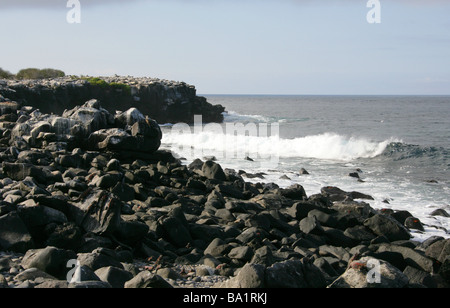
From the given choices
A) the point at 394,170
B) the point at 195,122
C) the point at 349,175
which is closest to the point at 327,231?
the point at 349,175

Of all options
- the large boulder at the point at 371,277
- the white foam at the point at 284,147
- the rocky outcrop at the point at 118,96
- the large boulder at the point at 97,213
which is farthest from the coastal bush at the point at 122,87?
the large boulder at the point at 371,277

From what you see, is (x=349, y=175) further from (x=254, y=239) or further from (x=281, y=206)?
(x=254, y=239)

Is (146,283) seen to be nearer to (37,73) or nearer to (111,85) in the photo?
(111,85)

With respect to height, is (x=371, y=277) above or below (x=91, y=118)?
below

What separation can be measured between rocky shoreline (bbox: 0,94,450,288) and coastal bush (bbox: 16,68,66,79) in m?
37.1

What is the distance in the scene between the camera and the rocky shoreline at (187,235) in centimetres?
553

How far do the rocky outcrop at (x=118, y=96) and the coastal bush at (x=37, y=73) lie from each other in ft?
17.1

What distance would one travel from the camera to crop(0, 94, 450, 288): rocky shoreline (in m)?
5.53

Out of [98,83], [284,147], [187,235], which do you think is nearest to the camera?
[187,235]

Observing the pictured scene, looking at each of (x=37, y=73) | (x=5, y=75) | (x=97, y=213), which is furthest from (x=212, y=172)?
(x=37, y=73)

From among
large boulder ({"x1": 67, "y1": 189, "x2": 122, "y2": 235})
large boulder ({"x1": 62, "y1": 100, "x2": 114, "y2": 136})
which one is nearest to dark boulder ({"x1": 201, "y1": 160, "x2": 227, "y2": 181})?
large boulder ({"x1": 62, "y1": 100, "x2": 114, "y2": 136})

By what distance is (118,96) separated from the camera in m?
43.5

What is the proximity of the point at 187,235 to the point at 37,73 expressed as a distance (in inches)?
1822

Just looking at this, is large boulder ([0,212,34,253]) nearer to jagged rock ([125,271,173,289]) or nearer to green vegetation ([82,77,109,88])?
jagged rock ([125,271,173,289])
